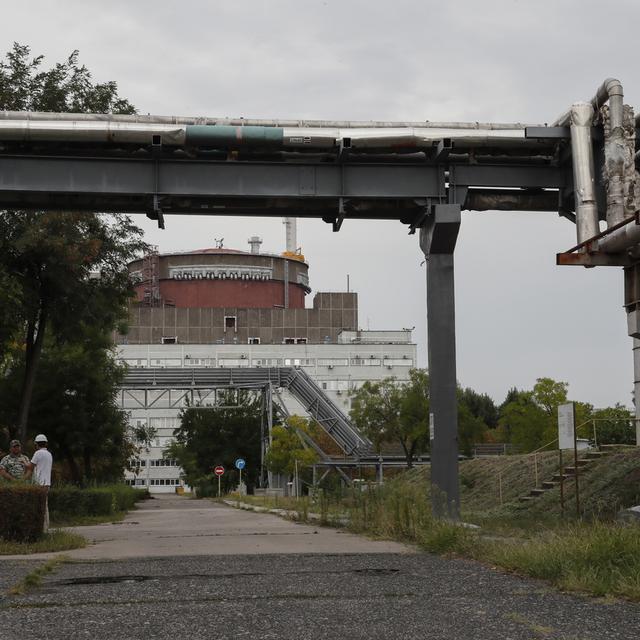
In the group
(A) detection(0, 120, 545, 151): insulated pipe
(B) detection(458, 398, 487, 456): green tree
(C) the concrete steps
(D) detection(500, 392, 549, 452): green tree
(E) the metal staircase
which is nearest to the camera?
(A) detection(0, 120, 545, 151): insulated pipe

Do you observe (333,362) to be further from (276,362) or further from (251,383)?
(251,383)

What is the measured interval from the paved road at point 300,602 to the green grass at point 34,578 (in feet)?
0.46

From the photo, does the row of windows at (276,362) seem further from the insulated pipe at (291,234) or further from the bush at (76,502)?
the bush at (76,502)

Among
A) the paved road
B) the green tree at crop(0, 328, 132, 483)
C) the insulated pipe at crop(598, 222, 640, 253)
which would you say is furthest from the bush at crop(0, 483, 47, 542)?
the green tree at crop(0, 328, 132, 483)

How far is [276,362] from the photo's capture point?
353ft

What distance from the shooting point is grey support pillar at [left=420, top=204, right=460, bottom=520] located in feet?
68.1

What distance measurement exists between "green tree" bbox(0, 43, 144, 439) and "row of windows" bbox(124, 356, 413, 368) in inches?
2933

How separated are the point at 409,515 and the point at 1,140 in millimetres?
10830

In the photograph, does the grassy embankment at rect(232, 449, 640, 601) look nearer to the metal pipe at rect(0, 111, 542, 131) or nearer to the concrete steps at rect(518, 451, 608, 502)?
the concrete steps at rect(518, 451, 608, 502)

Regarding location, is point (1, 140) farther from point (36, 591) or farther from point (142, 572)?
point (36, 591)

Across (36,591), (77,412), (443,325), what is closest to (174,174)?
(443,325)

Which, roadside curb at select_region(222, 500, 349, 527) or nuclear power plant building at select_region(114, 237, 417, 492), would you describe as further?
nuclear power plant building at select_region(114, 237, 417, 492)

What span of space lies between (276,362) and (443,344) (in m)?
86.8

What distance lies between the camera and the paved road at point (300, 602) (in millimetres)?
7117
